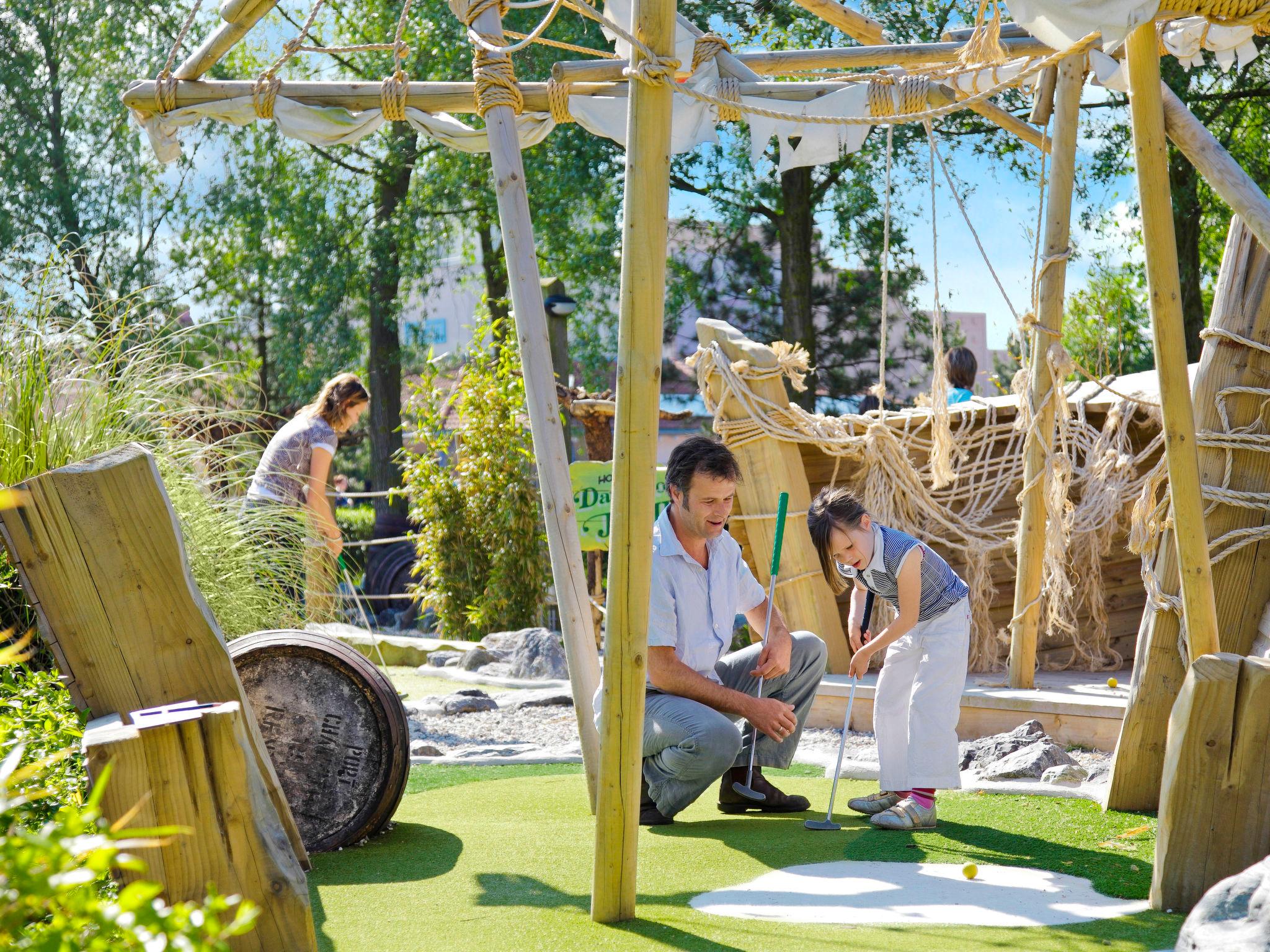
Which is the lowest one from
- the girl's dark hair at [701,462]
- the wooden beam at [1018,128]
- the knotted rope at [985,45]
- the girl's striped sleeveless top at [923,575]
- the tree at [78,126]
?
the girl's striped sleeveless top at [923,575]

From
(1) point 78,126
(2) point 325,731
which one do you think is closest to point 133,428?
(2) point 325,731

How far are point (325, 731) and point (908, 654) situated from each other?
177cm

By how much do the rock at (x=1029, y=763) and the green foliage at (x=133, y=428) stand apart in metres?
2.51

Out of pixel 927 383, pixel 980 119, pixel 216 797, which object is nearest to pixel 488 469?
pixel 216 797

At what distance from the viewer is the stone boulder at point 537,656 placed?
24.1 ft

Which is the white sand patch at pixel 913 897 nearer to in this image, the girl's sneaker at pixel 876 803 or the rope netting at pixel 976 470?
the girl's sneaker at pixel 876 803

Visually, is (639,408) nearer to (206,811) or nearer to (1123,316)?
(206,811)

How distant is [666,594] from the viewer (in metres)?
3.62

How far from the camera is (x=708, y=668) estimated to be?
3.82m

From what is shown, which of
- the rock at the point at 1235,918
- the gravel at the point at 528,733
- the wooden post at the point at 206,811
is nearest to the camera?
the rock at the point at 1235,918

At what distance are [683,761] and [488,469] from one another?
18.3 ft

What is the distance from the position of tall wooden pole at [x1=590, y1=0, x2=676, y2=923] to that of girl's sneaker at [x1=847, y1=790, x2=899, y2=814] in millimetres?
1278

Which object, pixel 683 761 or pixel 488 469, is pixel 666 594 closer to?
pixel 683 761

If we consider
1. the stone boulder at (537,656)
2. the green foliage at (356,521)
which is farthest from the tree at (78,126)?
the stone boulder at (537,656)
